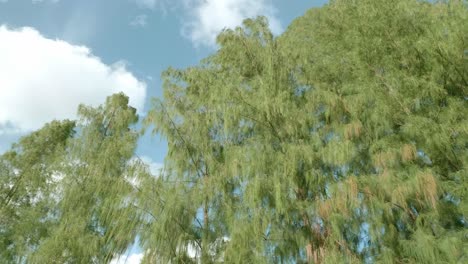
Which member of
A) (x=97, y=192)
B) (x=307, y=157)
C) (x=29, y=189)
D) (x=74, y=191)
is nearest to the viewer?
(x=307, y=157)

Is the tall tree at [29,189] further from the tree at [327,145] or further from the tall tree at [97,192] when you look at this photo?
the tree at [327,145]

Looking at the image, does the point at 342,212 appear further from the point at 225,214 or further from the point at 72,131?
the point at 72,131

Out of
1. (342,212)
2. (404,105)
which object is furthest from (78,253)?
(404,105)

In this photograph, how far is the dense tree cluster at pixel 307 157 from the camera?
453 cm

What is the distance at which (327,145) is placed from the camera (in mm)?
4957

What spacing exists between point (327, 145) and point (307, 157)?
31 centimetres

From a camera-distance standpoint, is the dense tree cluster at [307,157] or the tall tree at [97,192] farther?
the tall tree at [97,192]

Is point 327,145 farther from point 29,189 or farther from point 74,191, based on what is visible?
point 29,189

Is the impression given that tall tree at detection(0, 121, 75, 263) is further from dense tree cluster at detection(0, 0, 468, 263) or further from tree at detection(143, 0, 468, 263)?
tree at detection(143, 0, 468, 263)

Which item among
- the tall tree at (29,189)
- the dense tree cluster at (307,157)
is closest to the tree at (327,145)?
the dense tree cluster at (307,157)

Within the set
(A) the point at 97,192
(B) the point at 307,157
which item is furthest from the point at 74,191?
(B) the point at 307,157

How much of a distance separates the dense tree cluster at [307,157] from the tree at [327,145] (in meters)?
0.02

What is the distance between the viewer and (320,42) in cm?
727

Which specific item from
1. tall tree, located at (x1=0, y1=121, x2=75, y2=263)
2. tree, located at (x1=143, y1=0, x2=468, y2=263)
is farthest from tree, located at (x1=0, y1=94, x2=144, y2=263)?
tree, located at (x1=143, y1=0, x2=468, y2=263)
